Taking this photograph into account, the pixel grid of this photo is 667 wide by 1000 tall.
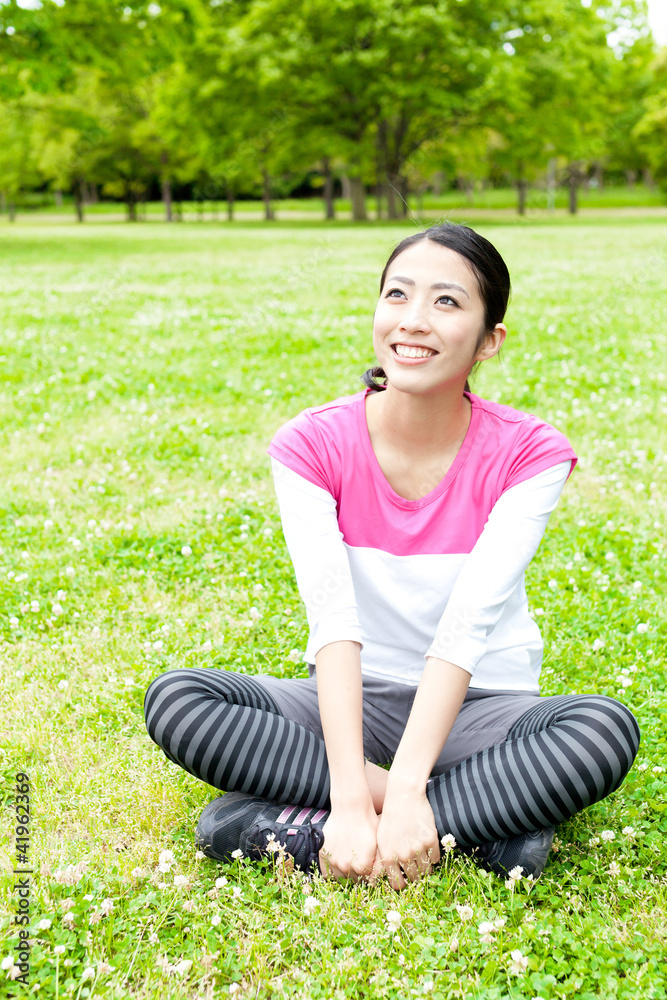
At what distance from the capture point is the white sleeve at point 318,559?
116 inches

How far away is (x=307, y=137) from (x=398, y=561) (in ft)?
143

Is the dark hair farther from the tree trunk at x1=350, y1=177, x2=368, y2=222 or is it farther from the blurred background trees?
the tree trunk at x1=350, y1=177, x2=368, y2=222

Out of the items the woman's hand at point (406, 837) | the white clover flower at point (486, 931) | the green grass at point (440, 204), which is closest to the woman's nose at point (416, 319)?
the woman's hand at point (406, 837)

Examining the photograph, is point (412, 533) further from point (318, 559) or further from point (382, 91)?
point (382, 91)

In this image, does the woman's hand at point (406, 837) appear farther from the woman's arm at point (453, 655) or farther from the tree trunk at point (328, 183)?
the tree trunk at point (328, 183)

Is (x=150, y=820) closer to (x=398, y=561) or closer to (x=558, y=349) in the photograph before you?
(x=398, y=561)

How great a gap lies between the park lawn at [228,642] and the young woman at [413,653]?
19cm

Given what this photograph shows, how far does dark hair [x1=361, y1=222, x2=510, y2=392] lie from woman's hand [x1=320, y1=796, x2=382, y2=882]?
1689 millimetres

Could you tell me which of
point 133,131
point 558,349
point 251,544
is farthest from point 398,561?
point 133,131

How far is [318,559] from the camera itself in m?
3.04

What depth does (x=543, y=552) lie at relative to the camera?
545 cm

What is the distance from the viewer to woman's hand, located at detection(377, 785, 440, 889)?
2.65 metres

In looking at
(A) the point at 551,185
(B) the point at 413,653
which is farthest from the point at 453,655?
(A) the point at 551,185

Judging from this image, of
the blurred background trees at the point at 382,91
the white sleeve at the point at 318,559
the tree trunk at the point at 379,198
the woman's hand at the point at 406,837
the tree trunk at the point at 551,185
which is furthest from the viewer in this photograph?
the tree trunk at the point at 551,185
